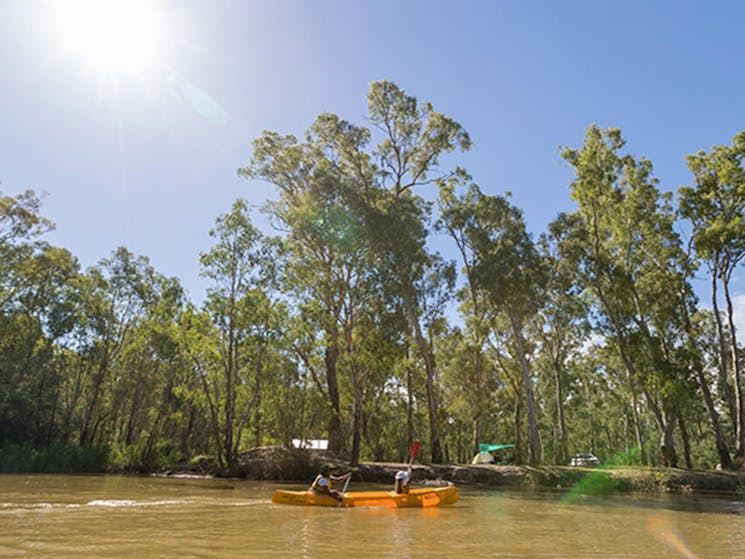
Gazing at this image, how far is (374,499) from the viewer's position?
42.9 feet

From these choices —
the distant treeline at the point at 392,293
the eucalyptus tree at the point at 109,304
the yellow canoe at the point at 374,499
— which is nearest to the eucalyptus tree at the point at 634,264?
the distant treeline at the point at 392,293

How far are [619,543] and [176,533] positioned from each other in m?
7.52

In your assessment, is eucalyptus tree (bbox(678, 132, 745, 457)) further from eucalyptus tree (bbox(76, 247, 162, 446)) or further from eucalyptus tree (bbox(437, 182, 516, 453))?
eucalyptus tree (bbox(76, 247, 162, 446))

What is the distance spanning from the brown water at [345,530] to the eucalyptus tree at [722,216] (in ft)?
38.3

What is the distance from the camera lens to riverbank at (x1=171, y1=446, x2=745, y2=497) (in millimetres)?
22047

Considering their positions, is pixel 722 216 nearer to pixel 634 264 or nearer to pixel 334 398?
pixel 634 264

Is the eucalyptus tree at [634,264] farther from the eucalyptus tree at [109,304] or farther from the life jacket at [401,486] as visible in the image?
the eucalyptus tree at [109,304]

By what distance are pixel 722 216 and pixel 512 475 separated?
16.1 m

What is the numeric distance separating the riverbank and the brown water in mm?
7828

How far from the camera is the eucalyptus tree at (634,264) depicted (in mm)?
25406

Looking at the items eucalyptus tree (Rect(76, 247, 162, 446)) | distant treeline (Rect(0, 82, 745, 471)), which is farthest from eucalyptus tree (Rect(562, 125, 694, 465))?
eucalyptus tree (Rect(76, 247, 162, 446))

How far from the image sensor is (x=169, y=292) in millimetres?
38969

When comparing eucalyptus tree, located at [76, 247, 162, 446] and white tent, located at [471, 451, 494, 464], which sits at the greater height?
eucalyptus tree, located at [76, 247, 162, 446]

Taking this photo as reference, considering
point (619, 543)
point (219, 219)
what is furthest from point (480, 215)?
point (619, 543)
